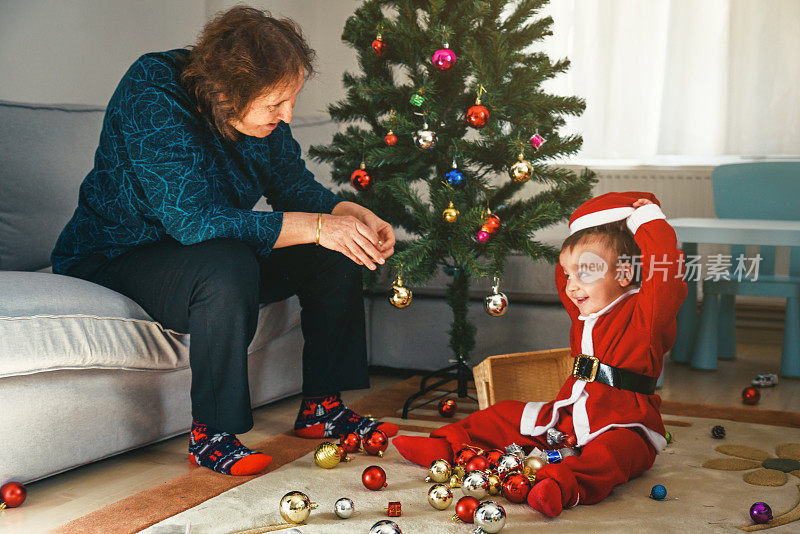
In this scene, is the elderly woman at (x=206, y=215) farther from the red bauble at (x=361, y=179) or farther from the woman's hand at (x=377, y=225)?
the red bauble at (x=361, y=179)

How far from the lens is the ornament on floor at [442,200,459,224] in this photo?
6.57ft

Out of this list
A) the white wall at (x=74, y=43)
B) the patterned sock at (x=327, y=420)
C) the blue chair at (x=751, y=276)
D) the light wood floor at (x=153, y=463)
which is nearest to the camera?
the light wood floor at (x=153, y=463)

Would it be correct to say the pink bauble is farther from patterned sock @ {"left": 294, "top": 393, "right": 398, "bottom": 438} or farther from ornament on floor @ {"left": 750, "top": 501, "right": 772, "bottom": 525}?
ornament on floor @ {"left": 750, "top": 501, "right": 772, "bottom": 525}

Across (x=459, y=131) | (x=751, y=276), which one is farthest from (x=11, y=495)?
(x=751, y=276)

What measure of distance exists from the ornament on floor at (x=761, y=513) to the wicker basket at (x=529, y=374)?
0.68 m

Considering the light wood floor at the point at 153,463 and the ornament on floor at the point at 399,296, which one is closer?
the light wood floor at the point at 153,463

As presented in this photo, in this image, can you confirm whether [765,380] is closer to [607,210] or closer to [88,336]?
[607,210]

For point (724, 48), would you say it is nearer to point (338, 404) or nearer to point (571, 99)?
point (571, 99)

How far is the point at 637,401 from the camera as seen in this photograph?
5.15 feet

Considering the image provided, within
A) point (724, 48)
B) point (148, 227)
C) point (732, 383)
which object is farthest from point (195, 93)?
point (724, 48)

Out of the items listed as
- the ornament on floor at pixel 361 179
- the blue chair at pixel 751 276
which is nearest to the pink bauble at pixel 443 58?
the ornament on floor at pixel 361 179

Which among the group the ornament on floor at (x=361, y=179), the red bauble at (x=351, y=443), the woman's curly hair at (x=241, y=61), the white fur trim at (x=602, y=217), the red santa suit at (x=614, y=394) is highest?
the woman's curly hair at (x=241, y=61)

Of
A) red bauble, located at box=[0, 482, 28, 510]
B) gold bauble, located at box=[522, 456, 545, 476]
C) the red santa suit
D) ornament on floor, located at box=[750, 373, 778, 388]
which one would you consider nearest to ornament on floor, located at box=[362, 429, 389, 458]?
the red santa suit

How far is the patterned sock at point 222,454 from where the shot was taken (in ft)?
5.20
